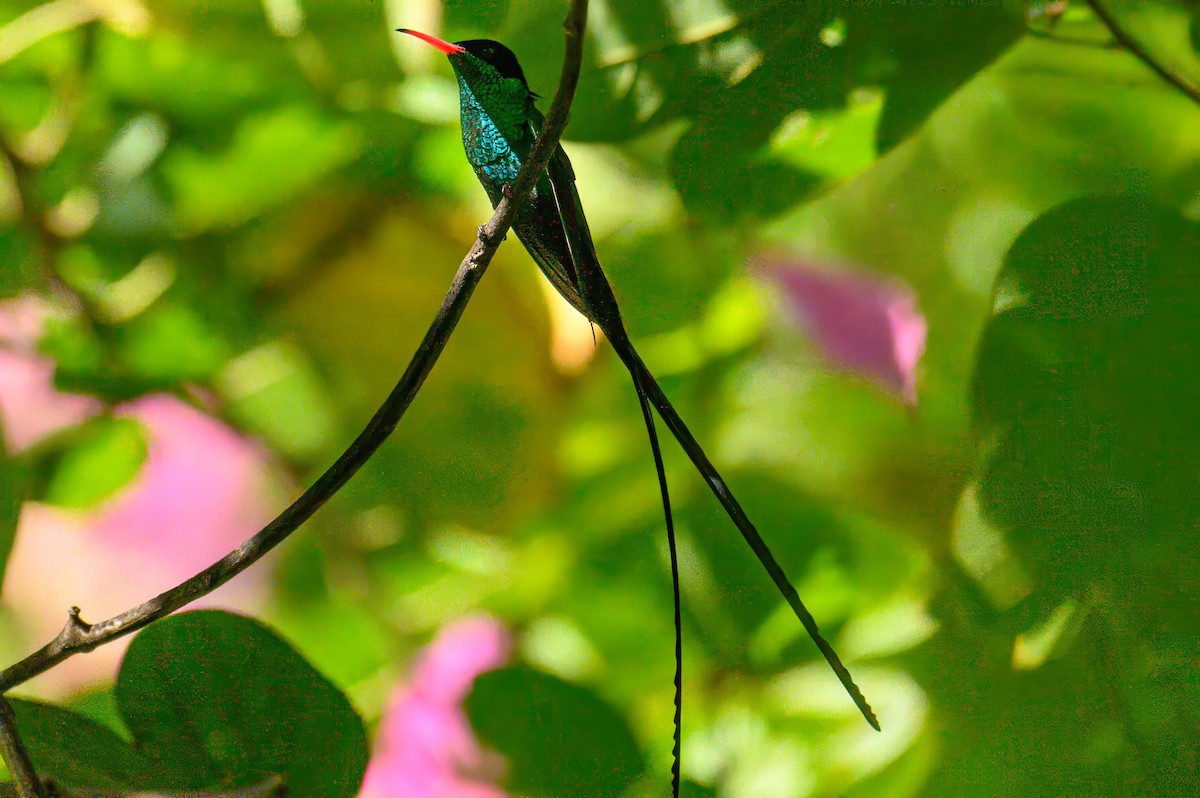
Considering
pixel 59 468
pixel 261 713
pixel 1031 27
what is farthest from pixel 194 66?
pixel 1031 27

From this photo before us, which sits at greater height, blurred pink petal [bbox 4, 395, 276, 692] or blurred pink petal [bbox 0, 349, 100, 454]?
blurred pink petal [bbox 0, 349, 100, 454]

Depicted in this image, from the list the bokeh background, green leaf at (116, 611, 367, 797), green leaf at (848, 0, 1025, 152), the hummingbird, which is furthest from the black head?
green leaf at (116, 611, 367, 797)

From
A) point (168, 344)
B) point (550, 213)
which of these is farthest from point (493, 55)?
point (168, 344)

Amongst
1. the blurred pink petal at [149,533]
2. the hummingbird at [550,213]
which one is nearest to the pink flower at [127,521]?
the blurred pink petal at [149,533]

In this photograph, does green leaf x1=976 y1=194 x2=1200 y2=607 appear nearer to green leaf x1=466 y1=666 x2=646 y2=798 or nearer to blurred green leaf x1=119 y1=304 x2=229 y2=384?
green leaf x1=466 y1=666 x2=646 y2=798

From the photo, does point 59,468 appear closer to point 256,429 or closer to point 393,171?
point 256,429

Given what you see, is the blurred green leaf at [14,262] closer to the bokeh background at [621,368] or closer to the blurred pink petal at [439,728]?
the bokeh background at [621,368]
